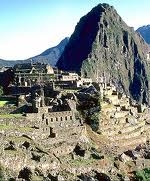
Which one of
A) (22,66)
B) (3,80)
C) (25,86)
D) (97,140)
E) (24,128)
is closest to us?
(24,128)

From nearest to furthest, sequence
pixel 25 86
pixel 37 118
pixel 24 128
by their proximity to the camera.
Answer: pixel 24 128
pixel 37 118
pixel 25 86

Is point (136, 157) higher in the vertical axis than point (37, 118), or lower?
lower

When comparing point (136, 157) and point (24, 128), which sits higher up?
point (24, 128)

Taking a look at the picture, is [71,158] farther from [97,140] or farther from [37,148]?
[97,140]

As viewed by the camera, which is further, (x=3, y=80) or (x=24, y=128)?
(x=3, y=80)

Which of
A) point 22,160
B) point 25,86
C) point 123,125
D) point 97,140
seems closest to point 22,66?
point 25,86

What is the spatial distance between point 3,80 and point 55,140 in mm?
55188

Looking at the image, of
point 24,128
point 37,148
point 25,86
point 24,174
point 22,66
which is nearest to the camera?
point 24,174

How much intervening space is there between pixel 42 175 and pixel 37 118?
14291mm

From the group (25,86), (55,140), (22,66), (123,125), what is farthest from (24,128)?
(22,66)

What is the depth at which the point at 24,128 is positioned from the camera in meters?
62.0

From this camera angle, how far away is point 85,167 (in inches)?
2328

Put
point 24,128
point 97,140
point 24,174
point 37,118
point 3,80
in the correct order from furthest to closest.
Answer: point 3,80
point 97,140
point 37,118
point 24,128
point 24,174

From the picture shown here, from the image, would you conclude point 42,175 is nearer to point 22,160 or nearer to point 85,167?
point 22,160
